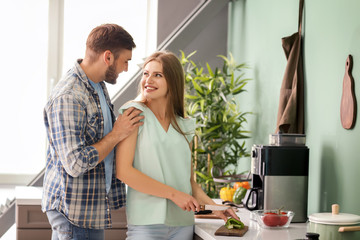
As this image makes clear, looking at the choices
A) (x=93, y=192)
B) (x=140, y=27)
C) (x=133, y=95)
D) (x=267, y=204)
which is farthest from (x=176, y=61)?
(x=140, y=27)

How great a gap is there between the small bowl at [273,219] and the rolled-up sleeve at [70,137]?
2.49 ft

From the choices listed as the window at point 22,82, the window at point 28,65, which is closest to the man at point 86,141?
the window at point 28,65

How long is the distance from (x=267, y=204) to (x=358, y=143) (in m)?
0.50

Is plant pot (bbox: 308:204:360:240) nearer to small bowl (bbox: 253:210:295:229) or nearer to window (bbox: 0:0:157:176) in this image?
small bowl (bbox: 253:210:295:229)

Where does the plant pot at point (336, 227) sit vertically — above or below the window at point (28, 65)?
below

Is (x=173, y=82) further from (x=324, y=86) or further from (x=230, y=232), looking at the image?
(x=324, y=86)

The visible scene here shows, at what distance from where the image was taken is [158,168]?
6.59ft

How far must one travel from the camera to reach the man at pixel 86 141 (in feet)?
6.22

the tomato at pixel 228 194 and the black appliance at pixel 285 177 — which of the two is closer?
the black appliance at pixel 285 177

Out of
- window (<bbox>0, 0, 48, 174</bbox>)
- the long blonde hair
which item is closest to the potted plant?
the long blonde hair

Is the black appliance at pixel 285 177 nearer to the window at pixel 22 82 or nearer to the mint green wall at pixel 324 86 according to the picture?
the mint green wall at pixel 324 86

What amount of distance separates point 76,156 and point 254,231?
80 cm

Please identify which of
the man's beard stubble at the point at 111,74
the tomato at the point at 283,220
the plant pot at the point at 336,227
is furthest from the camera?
the tomato at the point at 283,220

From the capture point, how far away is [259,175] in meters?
2.52
